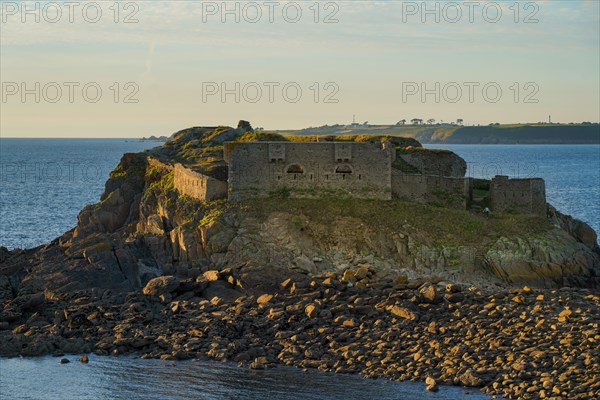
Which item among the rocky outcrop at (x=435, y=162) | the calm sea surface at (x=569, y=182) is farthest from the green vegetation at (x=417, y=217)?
the calm sea surface at (x=569, y=182)

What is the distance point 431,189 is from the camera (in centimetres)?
6088

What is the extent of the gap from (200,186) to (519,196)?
18.9 meters

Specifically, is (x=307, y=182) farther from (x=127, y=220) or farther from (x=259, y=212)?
(x=127, y=220)

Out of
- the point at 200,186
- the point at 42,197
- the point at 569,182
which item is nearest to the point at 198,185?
the point at 200,186

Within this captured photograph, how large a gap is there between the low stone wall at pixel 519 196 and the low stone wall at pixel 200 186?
1609cm

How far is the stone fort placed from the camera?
197 feet

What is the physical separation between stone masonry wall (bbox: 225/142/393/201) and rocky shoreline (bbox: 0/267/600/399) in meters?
8.60

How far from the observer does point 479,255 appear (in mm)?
54469

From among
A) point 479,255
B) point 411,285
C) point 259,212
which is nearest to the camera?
point 411,285

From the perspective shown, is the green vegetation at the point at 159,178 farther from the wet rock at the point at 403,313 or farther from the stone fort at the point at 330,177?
the wet rock at the point at 403,313

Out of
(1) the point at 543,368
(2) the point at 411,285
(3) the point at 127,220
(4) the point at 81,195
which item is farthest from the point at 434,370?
(4) the point at 81,195

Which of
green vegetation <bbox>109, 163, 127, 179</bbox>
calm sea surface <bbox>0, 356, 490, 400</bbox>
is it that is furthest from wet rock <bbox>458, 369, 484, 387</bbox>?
green vegetation <bbox>109, 163, 127, 179</bbox>

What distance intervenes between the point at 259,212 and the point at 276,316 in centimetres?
1293

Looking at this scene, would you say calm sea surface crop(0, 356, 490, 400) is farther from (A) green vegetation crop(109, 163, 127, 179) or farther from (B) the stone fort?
(A) green vegetation crop(109, 163, 127, 179)
